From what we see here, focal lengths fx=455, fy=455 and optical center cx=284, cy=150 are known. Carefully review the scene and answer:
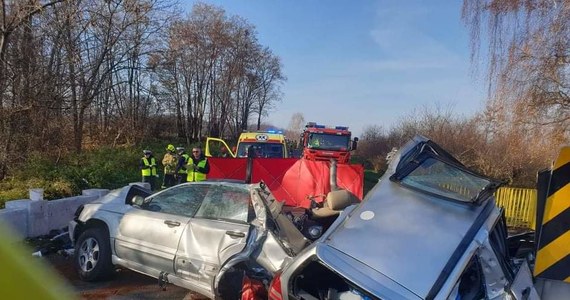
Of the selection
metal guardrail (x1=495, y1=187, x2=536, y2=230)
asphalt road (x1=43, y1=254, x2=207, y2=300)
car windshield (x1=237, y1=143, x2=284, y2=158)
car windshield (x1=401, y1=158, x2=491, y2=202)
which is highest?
car windshield (x1=401, y1=158, x2=491, y2=202)

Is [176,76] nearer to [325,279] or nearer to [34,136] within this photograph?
[34,136]

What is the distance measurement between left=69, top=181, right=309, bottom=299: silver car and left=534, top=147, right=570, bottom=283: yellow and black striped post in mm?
2093

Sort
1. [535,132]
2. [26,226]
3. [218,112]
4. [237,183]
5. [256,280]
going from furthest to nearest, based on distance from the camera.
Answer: [218,112] → [535,132] → [26,226] → [237,183] → [256,280]

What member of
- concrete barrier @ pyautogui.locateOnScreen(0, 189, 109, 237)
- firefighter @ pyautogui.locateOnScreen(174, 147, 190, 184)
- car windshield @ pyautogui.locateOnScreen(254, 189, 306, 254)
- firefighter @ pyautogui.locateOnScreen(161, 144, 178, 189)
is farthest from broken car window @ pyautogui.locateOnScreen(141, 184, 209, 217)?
firefighter @ pyautogui.locateOnScreen(161, 144, 178, 189)

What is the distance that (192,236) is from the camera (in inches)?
199

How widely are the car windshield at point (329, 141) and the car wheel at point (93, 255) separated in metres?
13.0

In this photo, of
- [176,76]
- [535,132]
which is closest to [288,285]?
[535,132]

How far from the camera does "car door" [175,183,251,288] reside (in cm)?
475

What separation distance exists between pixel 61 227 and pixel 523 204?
45.6 ft

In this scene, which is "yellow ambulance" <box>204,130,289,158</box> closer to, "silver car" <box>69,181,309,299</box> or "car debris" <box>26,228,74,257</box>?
"car debris" <box>26,228,74,257</box>

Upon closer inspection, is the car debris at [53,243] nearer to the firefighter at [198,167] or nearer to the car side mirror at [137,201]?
the car side mirror at [137,201]

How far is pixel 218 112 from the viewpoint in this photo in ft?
150

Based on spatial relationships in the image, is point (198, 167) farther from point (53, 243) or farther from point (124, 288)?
point (124, 288)

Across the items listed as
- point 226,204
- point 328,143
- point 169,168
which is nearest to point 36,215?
point 226,204
